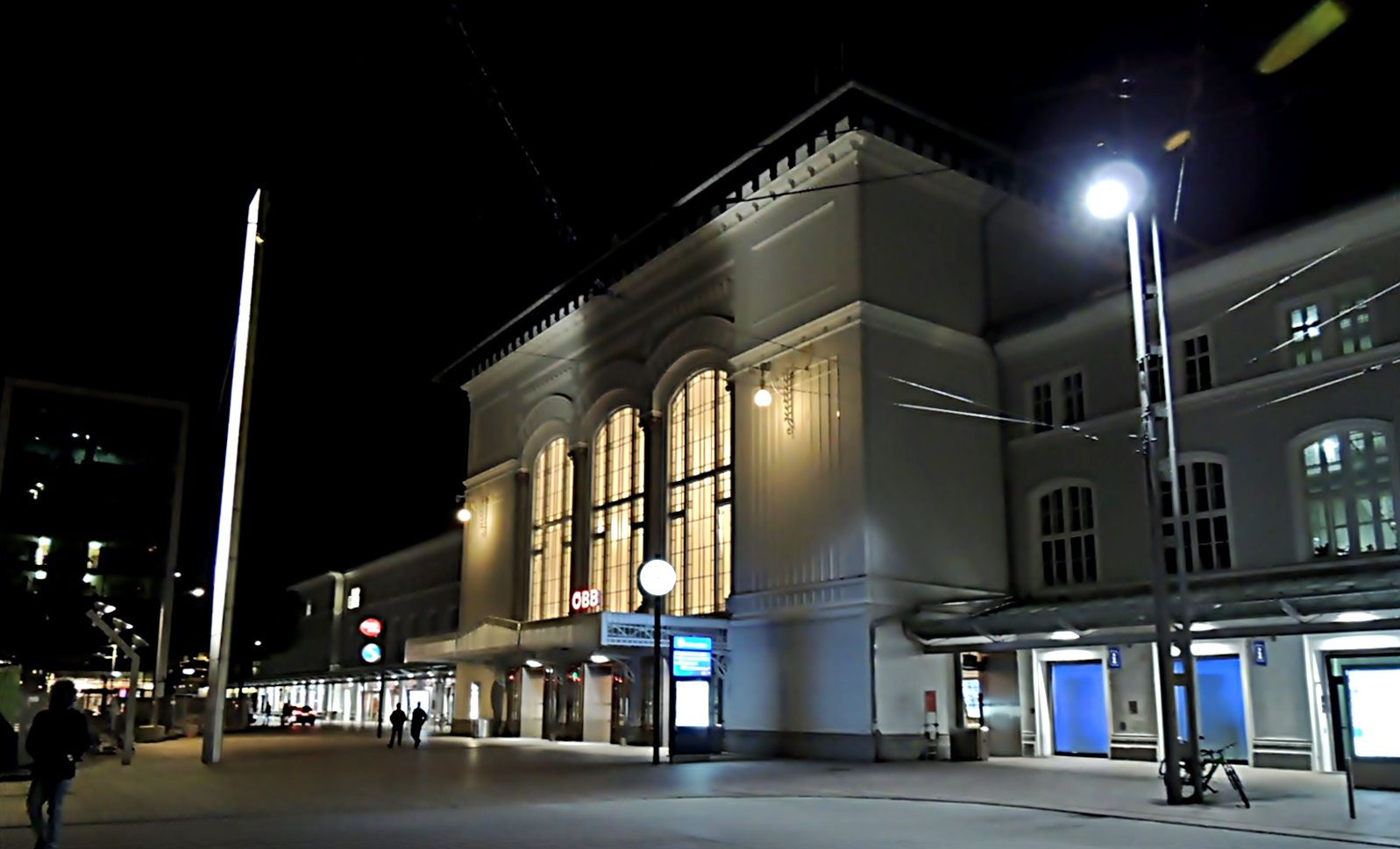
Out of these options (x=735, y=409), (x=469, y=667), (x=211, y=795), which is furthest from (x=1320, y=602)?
(x=469, y=667)

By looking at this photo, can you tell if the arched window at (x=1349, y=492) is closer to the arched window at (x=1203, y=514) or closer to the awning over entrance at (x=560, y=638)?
the arched window at (x=1203, y=514)

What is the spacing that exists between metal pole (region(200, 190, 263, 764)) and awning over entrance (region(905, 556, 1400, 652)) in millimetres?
16037

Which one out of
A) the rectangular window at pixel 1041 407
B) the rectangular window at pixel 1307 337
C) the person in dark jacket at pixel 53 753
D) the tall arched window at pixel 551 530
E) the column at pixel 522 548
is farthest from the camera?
the column at pixel 522 548

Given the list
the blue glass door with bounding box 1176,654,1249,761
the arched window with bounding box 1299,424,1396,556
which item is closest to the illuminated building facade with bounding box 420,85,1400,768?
the arched window with bounding box 1299,424,1396,556

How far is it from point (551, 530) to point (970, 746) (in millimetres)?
21420

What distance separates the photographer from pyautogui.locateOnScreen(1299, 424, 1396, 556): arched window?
23.7 meters

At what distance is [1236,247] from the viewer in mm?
26406

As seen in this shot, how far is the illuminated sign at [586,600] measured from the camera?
3753cm

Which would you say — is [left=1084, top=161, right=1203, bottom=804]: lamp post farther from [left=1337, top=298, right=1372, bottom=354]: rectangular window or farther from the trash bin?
the trash bin

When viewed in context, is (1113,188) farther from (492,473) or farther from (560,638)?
(492,473)

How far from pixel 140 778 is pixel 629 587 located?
1894 cm

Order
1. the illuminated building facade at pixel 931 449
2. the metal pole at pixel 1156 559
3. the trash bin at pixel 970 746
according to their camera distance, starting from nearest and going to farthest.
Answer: the metal pole at pixel 1156 559 → the illuminated building facade at pixel 931 449 → the trash bin at pixel 970 746

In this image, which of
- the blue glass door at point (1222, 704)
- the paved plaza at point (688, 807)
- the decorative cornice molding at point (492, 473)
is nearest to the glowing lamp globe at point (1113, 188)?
the paved plaza at point (688, 807)

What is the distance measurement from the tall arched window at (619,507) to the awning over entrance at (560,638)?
3.13 m
